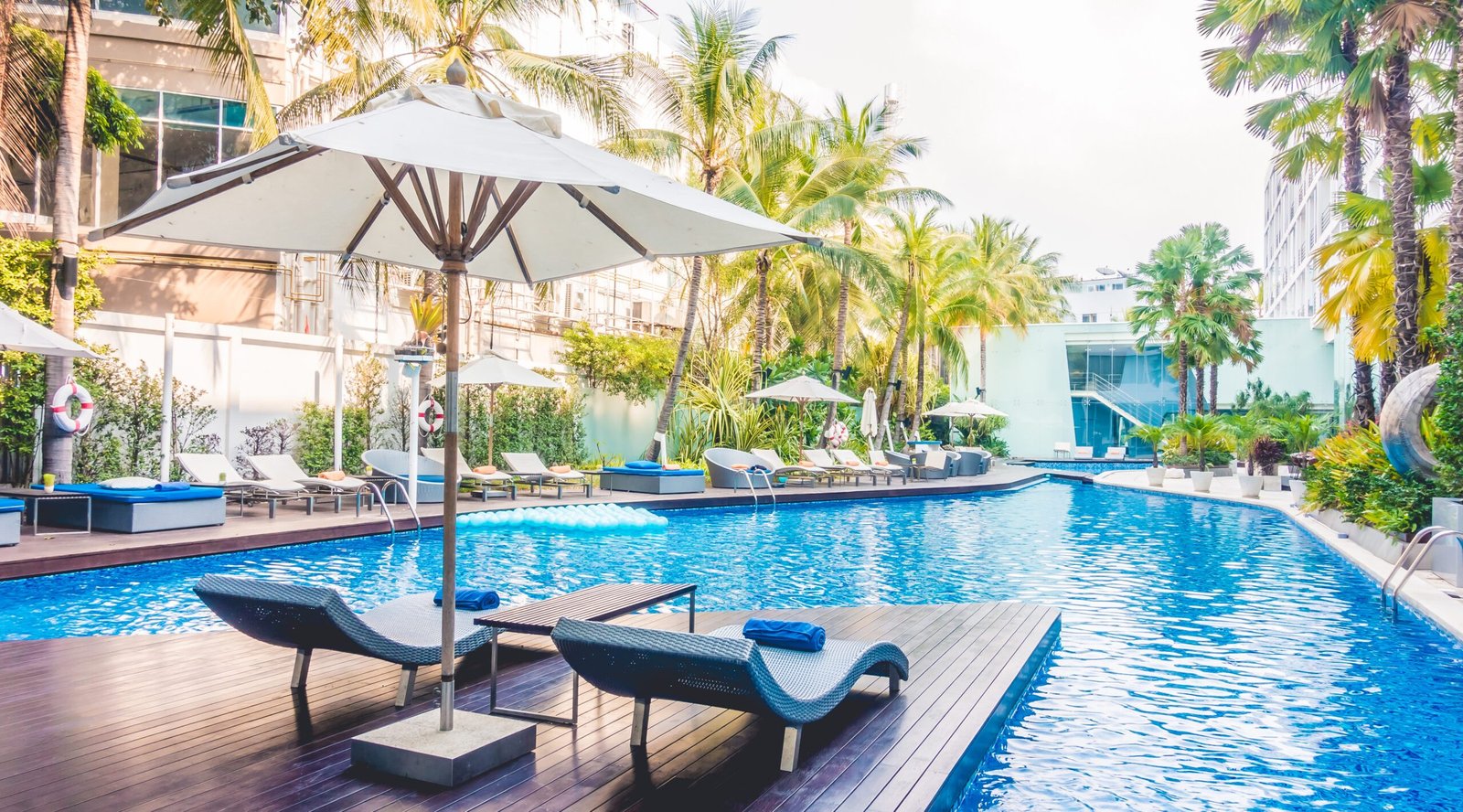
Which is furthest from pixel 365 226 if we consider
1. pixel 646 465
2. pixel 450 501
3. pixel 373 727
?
pixel 646 465

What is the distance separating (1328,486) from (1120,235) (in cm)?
7903

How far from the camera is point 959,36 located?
136 ft

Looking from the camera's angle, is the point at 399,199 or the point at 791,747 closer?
the point at 399,199

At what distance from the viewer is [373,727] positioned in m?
3.70

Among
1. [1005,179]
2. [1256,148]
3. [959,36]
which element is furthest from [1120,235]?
[959,36]

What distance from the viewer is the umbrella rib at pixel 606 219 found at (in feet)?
13.6

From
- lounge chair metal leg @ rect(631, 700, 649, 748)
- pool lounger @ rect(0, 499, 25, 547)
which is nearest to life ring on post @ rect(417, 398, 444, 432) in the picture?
pool lounger @ rect(0, 499, 25, 547)

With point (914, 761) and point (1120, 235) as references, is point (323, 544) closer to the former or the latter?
point (914, 761)

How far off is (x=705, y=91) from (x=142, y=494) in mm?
11898

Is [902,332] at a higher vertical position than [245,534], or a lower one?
higher

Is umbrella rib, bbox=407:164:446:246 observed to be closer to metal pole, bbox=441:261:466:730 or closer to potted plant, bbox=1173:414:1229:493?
metal pole, bbox=441:261:466:730

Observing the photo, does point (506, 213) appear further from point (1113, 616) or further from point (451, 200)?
point (1113, 616)

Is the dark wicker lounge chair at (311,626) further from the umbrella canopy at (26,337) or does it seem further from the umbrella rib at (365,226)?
the umbrella canopy at (26,337)

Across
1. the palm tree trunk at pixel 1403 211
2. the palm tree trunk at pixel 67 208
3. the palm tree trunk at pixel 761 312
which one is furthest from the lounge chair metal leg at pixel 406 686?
the palm tree trunk at pixel 761 312
